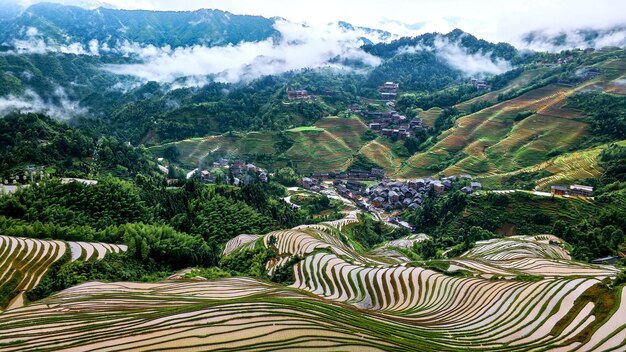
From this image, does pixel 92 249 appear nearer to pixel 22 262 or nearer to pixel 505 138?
pixel 22 262

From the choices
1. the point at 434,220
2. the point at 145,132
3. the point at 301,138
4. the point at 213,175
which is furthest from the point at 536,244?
the point at 145,132

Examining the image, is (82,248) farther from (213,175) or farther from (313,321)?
(213,175)

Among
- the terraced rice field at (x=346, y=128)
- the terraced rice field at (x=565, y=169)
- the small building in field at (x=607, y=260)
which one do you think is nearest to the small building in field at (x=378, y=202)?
the terraced rice field at (x=565, y=169)

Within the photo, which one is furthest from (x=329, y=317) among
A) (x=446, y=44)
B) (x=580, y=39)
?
(x=580, y=39)

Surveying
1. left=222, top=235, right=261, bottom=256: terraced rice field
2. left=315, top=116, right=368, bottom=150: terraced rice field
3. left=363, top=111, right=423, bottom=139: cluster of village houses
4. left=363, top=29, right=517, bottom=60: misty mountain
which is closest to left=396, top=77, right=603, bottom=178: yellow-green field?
left=363, top=111, right=423, bottom=139: cluster of village houses

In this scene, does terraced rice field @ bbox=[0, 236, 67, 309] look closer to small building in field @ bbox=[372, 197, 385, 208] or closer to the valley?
the valley

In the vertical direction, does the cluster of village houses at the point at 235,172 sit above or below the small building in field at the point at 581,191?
below

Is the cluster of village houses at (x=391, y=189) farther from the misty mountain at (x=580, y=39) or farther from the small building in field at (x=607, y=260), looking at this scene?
the misty mountain at (x=580, y=39)
